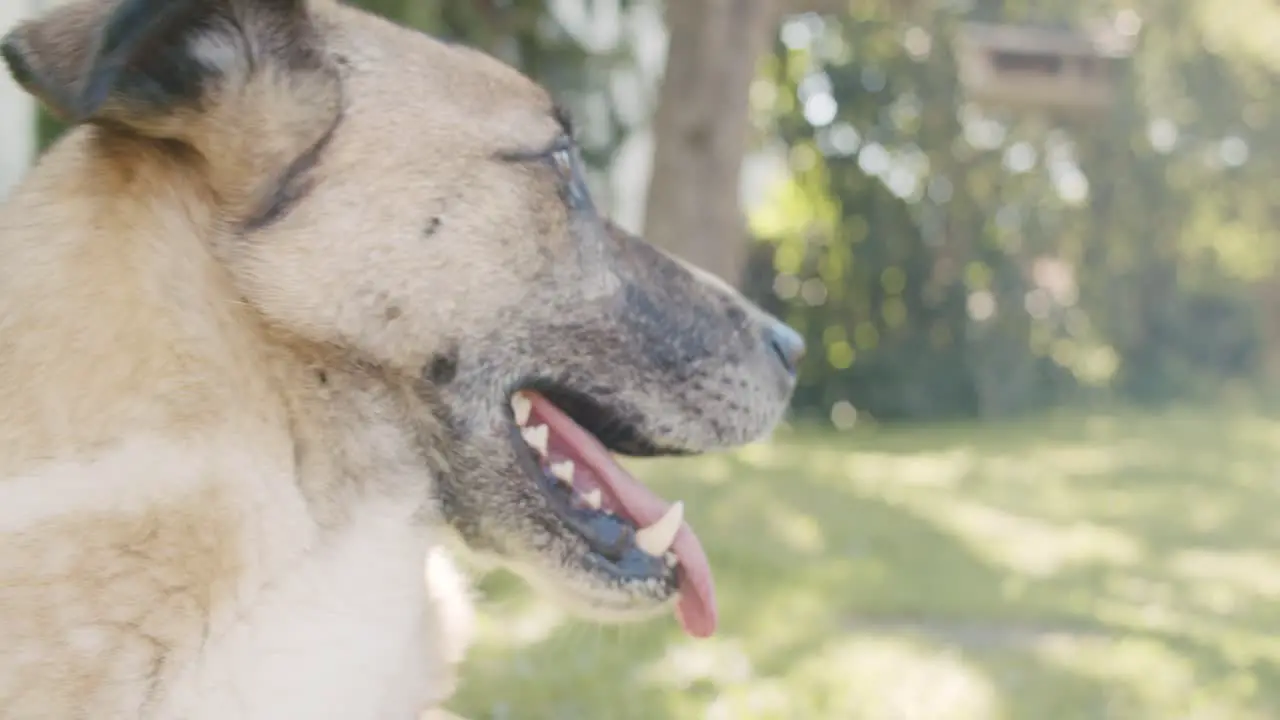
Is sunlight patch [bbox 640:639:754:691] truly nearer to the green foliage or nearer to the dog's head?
the dog's head

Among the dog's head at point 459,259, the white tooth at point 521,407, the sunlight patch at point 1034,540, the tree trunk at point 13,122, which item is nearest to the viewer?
the dog's head at point 459,259

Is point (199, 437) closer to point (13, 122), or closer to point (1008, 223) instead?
point (13, 122)

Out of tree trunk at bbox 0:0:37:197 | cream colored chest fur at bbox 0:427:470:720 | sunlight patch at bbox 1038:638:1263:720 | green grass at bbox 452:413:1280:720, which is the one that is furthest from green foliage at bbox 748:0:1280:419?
cream colored chest fur at bbox 0:427:470:720

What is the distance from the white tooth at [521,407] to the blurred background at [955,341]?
1.93 feet

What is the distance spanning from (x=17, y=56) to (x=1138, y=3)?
17138 millimetres

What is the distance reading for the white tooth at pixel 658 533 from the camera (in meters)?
1.96

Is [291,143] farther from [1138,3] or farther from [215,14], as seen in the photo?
[1138,3]

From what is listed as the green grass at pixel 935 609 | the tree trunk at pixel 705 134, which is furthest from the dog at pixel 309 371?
the tree trunk at pixel 705 134

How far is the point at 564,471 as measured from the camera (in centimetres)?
192

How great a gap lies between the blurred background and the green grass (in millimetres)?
18

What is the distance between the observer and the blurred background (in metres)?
3.67

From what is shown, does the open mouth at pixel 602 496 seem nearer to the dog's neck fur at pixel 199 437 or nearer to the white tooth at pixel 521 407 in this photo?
the white tooth at pixel 521 407

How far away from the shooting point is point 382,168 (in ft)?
5.66

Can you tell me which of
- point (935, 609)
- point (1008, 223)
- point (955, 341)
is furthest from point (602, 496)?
point (1008, 223)
